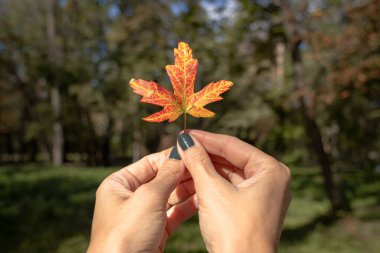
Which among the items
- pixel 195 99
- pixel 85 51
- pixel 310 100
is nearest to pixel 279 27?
pixel 310 100

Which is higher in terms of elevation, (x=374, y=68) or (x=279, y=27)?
(x=279, y=27)

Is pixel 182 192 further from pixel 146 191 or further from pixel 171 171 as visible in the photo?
pixel 146 191

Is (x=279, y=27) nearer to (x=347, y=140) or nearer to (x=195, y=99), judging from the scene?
(x=195, y=99)

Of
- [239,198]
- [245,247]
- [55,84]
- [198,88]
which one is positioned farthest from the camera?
[55,84]

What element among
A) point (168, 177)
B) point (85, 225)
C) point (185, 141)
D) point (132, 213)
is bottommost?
point (85, 225)

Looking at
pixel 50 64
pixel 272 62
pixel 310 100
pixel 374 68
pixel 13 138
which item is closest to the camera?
pixel 374 68

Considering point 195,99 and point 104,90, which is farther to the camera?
point 104,90

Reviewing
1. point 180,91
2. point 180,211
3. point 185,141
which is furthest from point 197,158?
point 180,211
